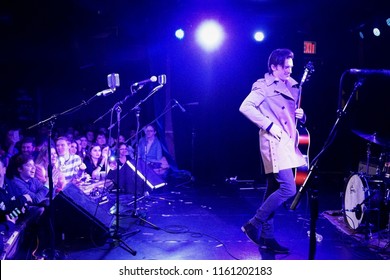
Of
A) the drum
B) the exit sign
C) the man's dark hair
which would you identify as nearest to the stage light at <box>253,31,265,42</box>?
the exit sign

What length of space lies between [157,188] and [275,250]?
3.30 metres

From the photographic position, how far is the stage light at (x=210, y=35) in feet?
24.8

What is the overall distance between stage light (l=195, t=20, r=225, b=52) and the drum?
4.65 metres

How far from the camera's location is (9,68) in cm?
843

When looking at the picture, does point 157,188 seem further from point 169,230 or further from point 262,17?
point 262,17

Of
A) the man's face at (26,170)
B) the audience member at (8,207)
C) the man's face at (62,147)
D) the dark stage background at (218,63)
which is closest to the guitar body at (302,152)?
the audience member at (8,207)

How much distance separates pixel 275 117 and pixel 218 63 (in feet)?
15.4

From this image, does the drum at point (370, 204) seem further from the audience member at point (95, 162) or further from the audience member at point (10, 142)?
the audience member at point (10, 142)

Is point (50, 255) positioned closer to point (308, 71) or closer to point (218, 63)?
point (308, 71)

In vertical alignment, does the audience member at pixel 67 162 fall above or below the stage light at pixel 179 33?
below

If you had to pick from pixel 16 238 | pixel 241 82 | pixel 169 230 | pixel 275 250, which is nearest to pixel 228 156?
pixel 241 82

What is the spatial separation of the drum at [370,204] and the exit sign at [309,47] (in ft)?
14.6

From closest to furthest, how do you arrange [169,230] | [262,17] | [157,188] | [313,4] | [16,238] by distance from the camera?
1. [16,238]
2. [169,230]
3. [157,188]
4. [313,4]
5. [262,17]

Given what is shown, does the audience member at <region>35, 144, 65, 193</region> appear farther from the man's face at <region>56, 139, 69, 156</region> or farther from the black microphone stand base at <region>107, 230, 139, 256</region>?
the black microphone stand base at <region>107, 230, 139, 256</region>
